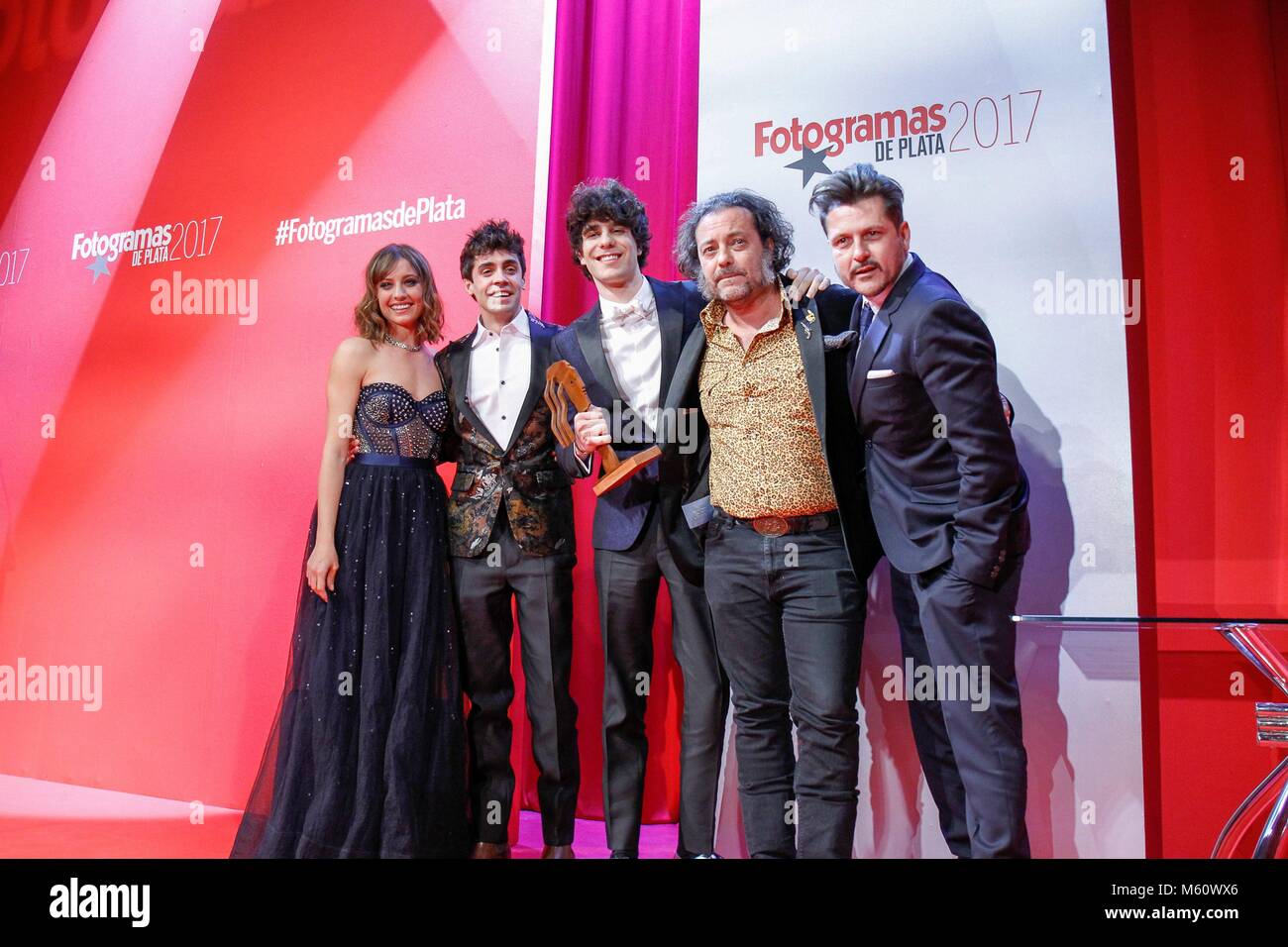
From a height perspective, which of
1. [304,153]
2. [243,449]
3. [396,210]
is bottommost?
[243,449]

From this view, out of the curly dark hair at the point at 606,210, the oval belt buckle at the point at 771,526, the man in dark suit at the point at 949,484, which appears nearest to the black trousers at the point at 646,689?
the oval belt buckle at the point at 771,526

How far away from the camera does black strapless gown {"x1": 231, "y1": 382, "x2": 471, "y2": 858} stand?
3164 millimetres

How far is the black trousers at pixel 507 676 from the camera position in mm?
3275

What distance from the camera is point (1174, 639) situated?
3.13 metres

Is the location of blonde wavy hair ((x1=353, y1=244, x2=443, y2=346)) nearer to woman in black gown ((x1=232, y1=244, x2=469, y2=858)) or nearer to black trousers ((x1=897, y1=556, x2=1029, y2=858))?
woman in black gown ((x1=232, y1=244, x2=469, y2=858))

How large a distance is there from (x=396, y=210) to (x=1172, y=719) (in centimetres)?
324

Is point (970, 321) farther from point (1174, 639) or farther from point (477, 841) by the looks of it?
point (477, 841)

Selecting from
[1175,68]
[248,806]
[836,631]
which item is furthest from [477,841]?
[1175,68]

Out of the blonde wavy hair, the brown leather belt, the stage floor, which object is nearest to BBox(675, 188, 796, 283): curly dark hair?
the brown leather belt

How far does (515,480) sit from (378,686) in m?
0.76

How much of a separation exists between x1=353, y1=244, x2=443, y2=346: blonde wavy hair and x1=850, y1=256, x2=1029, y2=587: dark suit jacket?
143 cm

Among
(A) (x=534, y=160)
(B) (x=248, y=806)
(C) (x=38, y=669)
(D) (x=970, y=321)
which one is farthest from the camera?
(C) (x=38, y=669)

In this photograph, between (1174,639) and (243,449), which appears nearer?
(1174,639)

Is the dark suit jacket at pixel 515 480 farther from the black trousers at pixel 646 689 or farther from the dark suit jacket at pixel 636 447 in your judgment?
the black trousers at pixel 646 689
